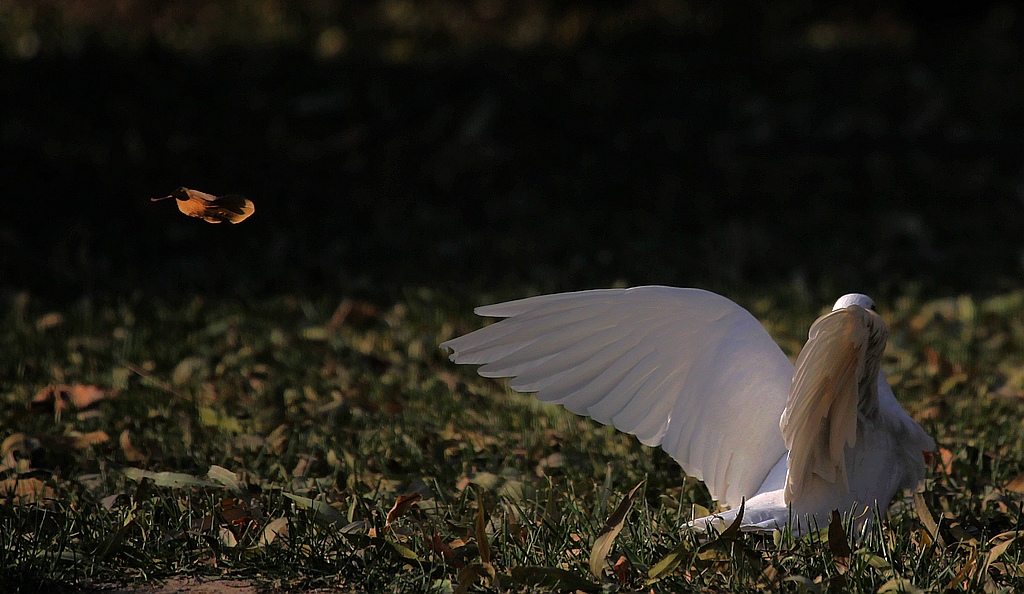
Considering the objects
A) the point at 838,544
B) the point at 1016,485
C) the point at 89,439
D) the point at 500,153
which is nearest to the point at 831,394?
the point at 838,544

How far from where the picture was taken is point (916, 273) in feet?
20.3

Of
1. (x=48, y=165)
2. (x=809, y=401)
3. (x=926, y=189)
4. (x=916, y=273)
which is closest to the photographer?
(x=809, y=401)

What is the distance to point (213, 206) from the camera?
8.86 ft

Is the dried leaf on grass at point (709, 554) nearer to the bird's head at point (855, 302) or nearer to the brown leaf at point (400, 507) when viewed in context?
the bird's head at point (855, 302)

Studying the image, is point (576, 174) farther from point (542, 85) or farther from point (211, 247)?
point (211, 247)

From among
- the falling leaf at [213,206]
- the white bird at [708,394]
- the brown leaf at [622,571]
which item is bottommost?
the brown leaf at [622,571]

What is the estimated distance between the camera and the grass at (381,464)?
255 centimetres

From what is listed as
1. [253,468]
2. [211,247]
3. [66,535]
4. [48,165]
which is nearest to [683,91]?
[211,247]

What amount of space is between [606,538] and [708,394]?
55 cm

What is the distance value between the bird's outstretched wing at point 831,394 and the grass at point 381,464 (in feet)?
0.57

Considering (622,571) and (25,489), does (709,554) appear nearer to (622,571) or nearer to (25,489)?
(622,571)

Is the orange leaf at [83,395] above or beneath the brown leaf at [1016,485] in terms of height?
beneath

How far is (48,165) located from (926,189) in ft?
17.5

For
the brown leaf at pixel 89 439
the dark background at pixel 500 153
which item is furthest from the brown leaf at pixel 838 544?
the dark background at pixel 500 153
